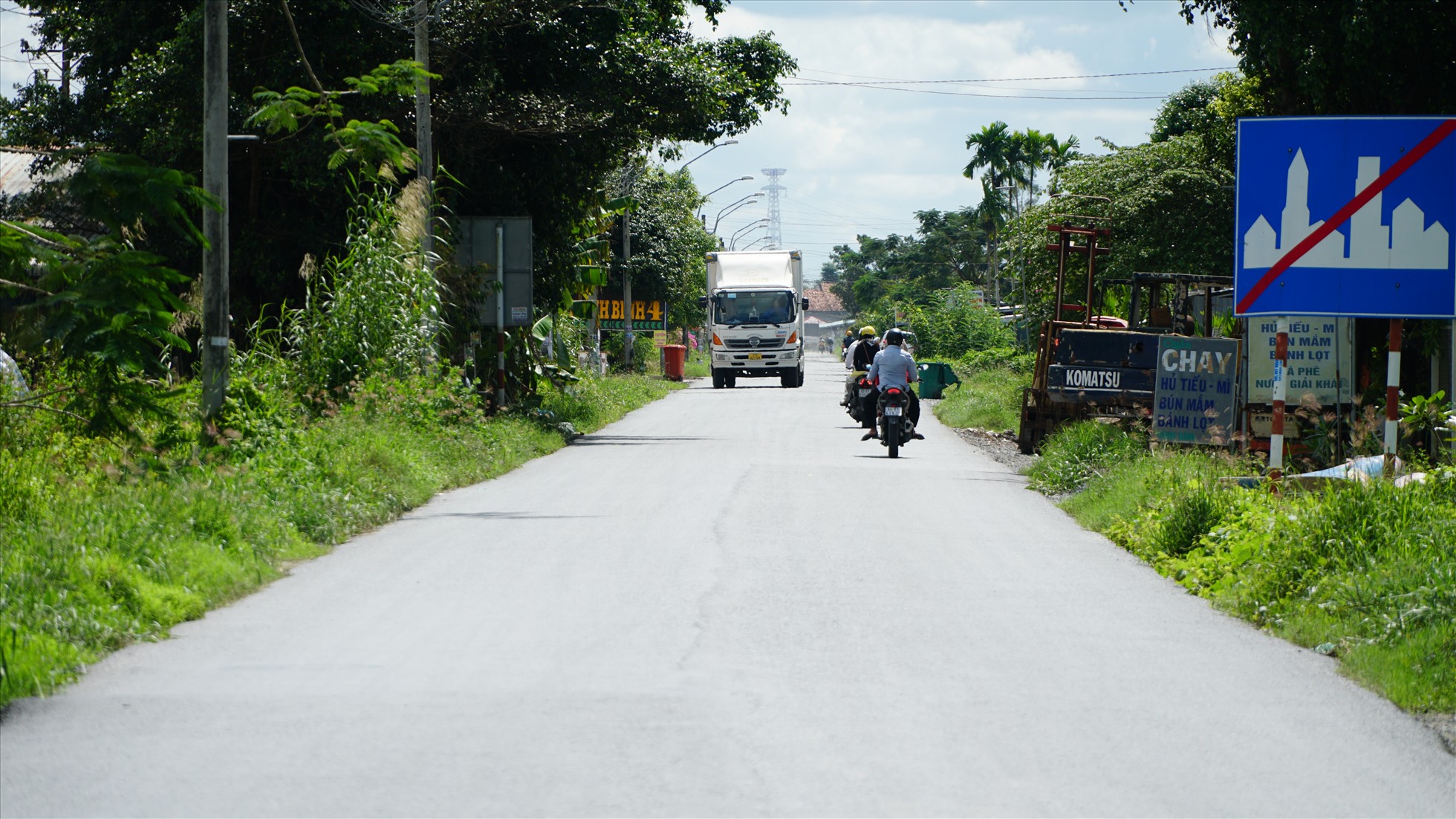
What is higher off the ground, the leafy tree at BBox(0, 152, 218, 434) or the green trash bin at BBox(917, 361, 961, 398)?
the leafy tree at BBox(0, 152, 218, 434)

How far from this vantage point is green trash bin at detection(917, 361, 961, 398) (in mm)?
38719

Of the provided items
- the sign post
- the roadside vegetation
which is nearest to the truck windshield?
the roadside vegetation

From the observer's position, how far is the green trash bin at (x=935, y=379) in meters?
38.7

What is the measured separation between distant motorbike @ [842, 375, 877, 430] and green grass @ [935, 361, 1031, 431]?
2.61 meters

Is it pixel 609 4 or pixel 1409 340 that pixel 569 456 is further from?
pixel 1409 340

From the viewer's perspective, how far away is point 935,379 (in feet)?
127

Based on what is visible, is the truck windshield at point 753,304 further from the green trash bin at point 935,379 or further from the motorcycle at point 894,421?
the motorcycle at point 894,421

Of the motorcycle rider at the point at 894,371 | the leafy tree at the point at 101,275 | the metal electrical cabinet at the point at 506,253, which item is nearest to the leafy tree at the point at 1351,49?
the motorcycle rider at the point at 894,371

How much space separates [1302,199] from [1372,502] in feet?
7.72

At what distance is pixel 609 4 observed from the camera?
23.1 m

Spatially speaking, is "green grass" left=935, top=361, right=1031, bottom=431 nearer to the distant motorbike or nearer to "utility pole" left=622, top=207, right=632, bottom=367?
the distant motorbike

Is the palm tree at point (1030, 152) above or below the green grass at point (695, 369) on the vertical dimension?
above

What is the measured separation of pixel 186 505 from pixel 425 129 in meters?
11.9

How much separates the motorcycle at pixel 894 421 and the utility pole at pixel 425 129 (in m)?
6.32
